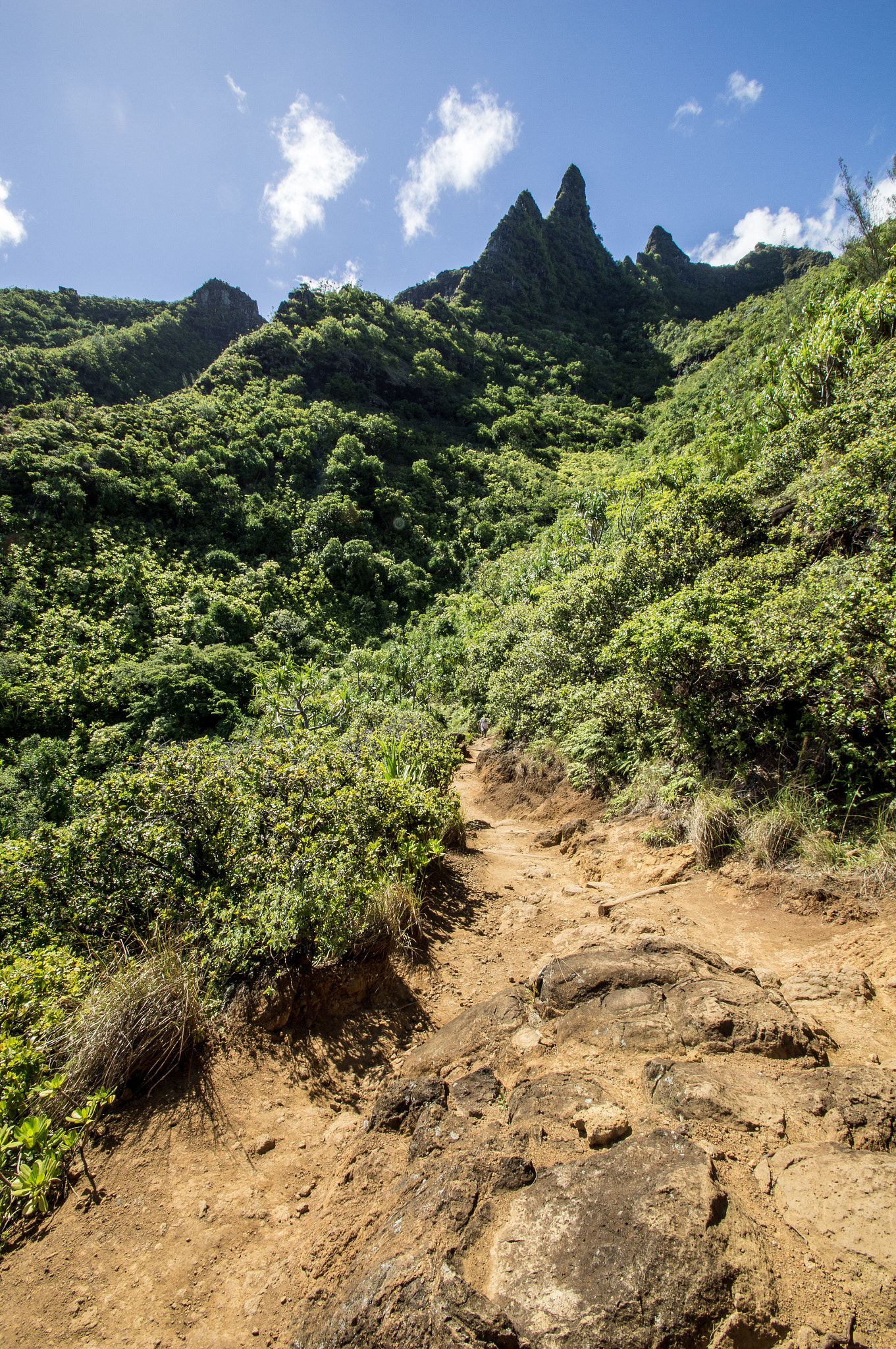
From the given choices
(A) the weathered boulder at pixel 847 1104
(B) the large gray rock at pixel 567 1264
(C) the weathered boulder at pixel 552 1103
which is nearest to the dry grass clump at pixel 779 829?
(A) the weathered boulder at pixel 847 1104

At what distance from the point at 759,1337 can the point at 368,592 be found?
34722 millimetres

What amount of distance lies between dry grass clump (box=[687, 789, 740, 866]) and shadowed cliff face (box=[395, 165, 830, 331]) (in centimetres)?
7523

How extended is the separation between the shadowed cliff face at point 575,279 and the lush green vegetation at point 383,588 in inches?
44.7

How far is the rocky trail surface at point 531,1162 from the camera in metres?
1.58

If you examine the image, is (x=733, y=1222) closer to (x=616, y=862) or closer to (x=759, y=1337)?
(x=759, y=1337)

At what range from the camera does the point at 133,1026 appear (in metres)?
3.25

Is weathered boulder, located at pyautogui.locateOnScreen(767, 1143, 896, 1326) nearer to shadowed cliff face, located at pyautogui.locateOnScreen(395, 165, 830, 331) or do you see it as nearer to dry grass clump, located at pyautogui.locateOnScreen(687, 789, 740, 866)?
dry grass clump, located at pyautogui.locateOnScreen(687, 789, 740, 866)

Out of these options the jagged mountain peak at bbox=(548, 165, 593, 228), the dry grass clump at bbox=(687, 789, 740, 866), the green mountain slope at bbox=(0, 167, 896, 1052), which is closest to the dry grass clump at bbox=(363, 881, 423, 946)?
the green mountain slope at bbox=(0, 167, 896, 1052)

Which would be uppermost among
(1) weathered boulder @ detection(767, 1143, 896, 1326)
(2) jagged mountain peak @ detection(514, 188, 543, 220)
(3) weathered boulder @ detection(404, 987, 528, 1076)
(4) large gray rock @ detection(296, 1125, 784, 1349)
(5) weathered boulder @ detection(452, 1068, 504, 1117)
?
(2) jagged mountain peak @ detection(514, 188, 543, 220)

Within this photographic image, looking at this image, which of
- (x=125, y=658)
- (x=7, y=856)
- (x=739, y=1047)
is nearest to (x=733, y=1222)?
(x=739, y=1047)

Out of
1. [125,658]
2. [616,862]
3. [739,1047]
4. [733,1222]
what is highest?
[125,658]

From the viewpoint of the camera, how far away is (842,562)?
5.79 m

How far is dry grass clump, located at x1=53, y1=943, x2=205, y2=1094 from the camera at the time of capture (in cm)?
310

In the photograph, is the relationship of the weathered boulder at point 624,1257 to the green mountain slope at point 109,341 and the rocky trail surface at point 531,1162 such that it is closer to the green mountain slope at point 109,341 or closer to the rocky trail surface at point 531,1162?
the rocky trail surface at point 531,1162
